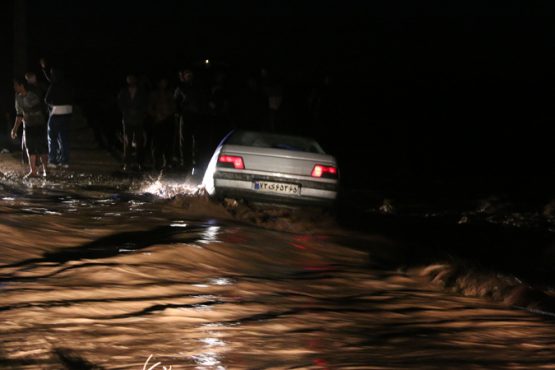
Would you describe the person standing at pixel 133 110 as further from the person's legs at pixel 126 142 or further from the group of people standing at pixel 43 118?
the group of people standing at pixel 43 118

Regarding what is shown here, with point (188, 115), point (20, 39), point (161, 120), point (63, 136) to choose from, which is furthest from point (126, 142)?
point (20, 39)

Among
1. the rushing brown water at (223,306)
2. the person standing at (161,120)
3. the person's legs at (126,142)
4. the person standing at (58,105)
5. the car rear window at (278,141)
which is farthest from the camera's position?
the person standing at (161,120)

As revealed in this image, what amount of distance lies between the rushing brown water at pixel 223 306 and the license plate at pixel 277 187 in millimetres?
1267

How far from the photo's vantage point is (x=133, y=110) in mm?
19203

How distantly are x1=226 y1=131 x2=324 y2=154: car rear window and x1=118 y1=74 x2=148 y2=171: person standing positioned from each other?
4.88 metres

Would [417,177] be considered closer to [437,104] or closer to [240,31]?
[437,104]

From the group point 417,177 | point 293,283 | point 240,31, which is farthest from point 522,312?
point 240,31

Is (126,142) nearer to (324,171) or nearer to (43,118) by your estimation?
(43,118)

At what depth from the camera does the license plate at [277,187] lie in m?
13.5

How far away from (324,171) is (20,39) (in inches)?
462

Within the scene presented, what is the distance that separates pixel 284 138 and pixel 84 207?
3074mm

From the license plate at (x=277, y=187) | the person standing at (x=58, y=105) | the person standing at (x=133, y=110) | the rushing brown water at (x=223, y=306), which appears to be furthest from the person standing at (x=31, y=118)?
the license plate at (x=277, y=187)

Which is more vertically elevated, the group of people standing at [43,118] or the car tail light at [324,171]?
the group of people standing at [43,118]

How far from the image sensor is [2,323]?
629 cm
